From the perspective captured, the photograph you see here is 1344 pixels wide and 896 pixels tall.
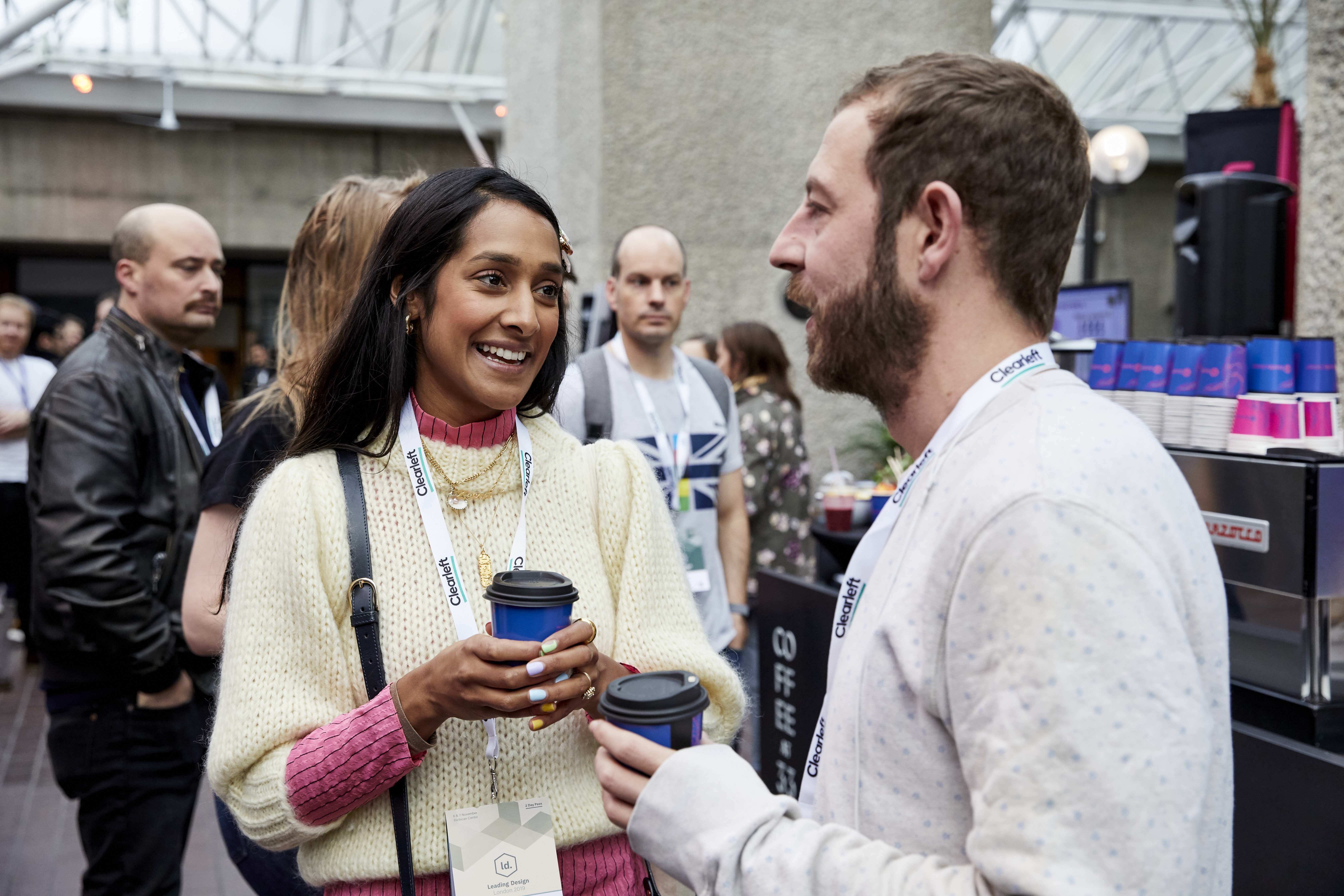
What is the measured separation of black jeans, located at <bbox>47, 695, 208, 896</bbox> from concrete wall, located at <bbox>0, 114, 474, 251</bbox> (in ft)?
44.8

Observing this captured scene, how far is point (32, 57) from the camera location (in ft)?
44.7

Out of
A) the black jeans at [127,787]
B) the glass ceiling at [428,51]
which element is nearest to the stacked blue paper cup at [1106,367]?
the black jeans at [127,787]

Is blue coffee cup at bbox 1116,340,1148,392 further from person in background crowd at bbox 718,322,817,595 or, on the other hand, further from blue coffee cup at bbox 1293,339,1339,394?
person in background crowd at bbox 718,322,817,595

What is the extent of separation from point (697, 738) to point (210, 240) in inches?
114

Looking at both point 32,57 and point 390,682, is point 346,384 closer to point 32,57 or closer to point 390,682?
point 390,682

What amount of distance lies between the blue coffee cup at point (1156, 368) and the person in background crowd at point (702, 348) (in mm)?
3074

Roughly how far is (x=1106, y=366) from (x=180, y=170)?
16.8m

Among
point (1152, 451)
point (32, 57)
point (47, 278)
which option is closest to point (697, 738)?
point (1152, 451)

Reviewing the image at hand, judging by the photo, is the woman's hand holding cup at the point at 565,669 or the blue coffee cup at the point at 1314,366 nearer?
the woman's hand holding cup at the point at 565,669

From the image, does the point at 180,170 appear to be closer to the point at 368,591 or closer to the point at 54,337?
the point at 54,337

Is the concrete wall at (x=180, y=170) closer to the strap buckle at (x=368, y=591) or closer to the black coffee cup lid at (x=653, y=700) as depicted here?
the strap buckle at (x=368, y=591)

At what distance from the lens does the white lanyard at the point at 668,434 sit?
3506mm

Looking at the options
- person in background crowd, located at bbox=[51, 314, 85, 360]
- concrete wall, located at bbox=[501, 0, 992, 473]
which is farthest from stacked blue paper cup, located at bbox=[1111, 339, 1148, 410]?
person in background crowd, located at bbox=[51, 314, 85, 360]

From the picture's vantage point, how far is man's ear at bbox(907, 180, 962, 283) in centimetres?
107
